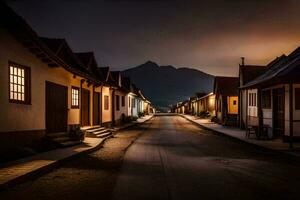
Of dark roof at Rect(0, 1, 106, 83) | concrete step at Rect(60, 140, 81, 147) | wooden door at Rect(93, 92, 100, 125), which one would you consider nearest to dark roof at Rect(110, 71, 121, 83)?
wooden door at Rect(93, 92, 100, 125)

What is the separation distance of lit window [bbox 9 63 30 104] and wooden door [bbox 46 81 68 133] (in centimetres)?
214

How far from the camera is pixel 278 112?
65.5ft

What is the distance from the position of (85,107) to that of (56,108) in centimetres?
686

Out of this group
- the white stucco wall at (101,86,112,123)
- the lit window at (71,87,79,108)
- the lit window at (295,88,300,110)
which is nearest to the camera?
the lit window at (295,88,300,110)

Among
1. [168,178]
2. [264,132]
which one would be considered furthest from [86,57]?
[168,178]

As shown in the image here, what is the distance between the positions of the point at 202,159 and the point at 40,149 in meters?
6.35

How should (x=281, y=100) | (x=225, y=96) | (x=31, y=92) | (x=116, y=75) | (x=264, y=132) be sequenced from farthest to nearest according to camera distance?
(x=116, y=75)
(x=225, y=96)
(x=264, y=132)
(x=281, y=100)
(x=31, y=92)

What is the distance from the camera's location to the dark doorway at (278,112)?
1939 cm

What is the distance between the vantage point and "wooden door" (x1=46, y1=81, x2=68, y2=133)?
1539 centimetres

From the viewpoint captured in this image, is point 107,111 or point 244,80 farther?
point 107,111

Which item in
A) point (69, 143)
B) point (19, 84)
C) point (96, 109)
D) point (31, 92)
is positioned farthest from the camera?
point (96, 109)

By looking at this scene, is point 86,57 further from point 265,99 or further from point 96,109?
point 265,99

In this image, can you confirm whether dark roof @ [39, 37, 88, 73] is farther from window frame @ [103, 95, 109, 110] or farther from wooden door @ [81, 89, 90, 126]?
window frame @ [103, 95, 109, 110]

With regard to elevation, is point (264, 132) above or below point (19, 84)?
below
